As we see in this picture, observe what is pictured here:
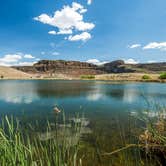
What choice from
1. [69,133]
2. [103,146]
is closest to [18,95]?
[69,133]

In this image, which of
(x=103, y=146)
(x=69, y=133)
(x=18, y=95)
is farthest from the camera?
(x=18, y=95)

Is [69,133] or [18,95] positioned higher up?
[69,133]

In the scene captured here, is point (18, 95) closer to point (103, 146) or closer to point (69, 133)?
point (69, 133)

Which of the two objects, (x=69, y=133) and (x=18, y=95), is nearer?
(x=69, y=133)

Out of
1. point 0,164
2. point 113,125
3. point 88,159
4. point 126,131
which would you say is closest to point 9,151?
point 0,164

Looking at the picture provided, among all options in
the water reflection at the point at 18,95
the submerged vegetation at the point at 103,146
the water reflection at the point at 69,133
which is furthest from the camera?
the water reflection at the point at 18,95

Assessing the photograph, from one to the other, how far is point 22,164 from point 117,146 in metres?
5.59

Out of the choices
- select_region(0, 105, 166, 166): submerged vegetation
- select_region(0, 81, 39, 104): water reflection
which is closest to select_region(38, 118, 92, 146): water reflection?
select_region(0, 105, 166, 166): submerged vegetation

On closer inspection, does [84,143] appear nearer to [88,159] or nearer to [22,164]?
[88,159]

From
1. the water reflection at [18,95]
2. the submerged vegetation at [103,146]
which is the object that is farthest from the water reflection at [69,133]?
the water reflection at [18,95]

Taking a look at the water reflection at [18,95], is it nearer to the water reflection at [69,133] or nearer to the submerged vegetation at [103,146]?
the water reflection at [69,133]

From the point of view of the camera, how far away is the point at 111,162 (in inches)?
230

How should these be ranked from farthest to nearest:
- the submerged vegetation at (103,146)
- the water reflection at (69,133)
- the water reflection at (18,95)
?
the water reflection at (18,95), the submerged vegetation at (103,146), the water reflection at (69,133)

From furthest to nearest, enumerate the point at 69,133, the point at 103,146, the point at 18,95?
1. the point at 18,95
2. the point at 103,146
3. the point at 69,133
